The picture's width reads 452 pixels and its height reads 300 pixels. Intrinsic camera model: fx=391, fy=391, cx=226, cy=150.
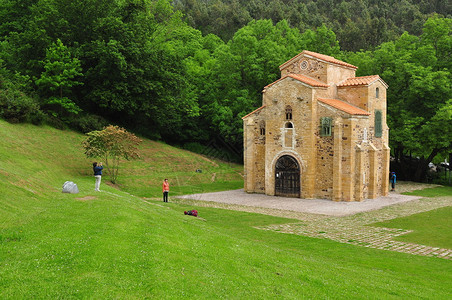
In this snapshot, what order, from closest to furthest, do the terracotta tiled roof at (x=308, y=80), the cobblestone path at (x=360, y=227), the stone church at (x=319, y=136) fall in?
the cobblestone path at (x=360, y=227) < the stone church at (x=319, y=136) < the terracotta tiled roof at (x=308, y=80)

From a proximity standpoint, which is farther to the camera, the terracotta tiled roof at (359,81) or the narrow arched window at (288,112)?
the terracotta tiled roof at (359,81)

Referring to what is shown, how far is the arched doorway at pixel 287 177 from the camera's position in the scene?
98.3 ft

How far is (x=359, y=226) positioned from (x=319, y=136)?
10893mm

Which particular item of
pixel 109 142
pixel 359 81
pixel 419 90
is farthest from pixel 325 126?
pixel 109 142

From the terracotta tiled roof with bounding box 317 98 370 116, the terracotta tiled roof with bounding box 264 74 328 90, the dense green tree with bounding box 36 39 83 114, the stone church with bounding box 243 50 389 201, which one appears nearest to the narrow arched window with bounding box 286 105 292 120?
the stone church with bounding box 243 50 389 201

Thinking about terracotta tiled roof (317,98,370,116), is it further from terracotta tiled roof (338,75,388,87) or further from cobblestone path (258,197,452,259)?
cobblestone path (258,197,452,259)

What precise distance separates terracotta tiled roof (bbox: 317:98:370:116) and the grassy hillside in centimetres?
1430

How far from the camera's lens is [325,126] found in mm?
29016

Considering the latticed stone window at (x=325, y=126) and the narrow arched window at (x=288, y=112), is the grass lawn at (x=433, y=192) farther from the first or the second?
the narrow arched window at (x=288, y=112)

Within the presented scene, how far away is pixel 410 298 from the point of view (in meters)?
9.59

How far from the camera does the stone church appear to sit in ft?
93.2

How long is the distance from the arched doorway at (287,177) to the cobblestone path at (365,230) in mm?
6830

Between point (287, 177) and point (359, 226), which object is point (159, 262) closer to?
point (359, 226)

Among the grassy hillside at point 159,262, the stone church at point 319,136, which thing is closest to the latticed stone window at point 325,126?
the stone church at point 319,136
